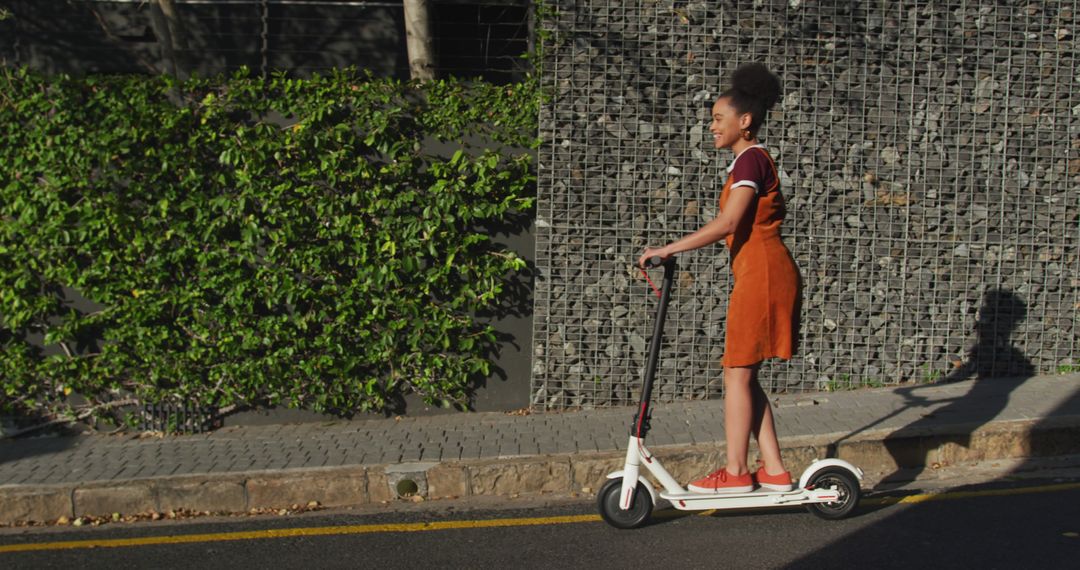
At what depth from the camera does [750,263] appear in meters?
4.60

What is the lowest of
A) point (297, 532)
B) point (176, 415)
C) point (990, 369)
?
point (297, 532)

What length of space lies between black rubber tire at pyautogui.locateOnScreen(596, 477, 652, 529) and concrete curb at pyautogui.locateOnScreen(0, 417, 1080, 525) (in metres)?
1.01

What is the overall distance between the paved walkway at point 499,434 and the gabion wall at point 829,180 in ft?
1.39

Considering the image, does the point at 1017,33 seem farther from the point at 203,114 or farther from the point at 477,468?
the point at 203,114

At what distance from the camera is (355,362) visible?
716 cm

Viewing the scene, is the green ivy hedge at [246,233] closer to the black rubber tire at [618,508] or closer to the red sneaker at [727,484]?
the black rubber tire at [618,508]

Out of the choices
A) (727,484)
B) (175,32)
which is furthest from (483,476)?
(175,32)

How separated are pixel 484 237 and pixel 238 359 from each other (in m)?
1.96

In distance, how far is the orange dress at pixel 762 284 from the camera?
4562mm

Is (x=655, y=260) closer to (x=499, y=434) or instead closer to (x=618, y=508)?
(x=618, y=508)

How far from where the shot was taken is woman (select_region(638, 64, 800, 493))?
4.53m

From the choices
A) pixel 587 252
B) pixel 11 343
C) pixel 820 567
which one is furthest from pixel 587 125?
pixel 11 343

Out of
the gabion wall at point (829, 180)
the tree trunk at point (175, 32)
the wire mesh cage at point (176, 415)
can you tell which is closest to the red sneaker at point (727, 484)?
the gabion wall at point (829, 180)

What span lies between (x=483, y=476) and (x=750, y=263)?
2.15 metres
